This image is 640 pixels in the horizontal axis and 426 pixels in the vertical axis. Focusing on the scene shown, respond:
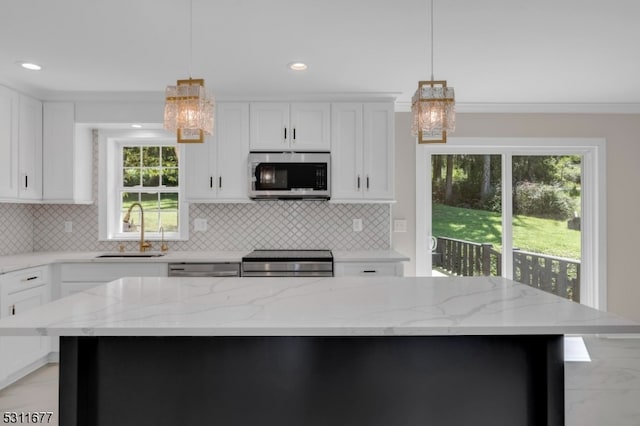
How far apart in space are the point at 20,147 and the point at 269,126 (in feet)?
6.91

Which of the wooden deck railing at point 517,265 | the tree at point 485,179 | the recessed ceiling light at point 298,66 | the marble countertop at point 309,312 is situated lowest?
the wooden deck railing at point 517,265

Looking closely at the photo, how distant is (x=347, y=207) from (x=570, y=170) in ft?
8.06

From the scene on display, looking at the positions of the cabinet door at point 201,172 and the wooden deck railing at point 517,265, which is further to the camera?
the wooden deck railing at point 517,265

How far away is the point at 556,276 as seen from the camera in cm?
440

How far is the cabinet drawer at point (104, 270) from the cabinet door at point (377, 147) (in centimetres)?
198

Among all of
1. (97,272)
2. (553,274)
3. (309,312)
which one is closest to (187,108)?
(309,312)

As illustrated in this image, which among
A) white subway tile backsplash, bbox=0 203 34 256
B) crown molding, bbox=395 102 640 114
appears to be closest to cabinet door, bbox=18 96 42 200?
white subway tile backsplash, bbox=0 203 34 256

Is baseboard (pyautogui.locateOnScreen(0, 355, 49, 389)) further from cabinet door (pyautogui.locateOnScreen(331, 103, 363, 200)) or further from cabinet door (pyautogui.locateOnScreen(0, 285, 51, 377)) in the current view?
cabinet door (pyautogui.locateOnScreen(331, 103, 363, 200))

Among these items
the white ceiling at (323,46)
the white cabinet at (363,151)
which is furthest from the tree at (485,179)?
the white cabinet at (363,151)

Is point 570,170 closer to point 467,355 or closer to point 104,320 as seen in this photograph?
point 467,355

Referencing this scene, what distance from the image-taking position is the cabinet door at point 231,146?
377cm

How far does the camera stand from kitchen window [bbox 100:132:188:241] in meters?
4.16

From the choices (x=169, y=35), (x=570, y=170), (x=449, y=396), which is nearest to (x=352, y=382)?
(x=449, y=396)

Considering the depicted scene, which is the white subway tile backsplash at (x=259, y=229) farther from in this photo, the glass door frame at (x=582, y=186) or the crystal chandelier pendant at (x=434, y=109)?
the crystal chandelier pendant at (x=434, y=109)
